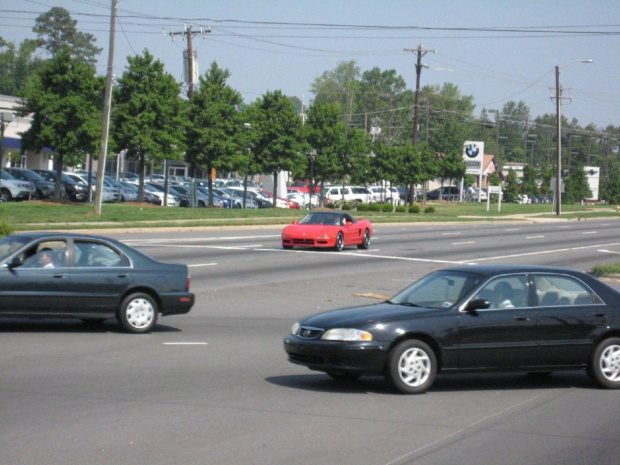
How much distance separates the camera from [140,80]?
49188 mm

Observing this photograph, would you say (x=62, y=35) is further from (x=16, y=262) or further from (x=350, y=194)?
(x=16, y=262)

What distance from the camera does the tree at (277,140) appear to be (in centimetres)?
5472

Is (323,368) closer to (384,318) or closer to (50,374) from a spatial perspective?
(384,318)

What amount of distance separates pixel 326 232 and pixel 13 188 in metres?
23.9

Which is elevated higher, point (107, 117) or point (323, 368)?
point (107, 117)

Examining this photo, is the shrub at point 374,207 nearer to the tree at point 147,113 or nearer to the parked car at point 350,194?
the parked car at point 350,194

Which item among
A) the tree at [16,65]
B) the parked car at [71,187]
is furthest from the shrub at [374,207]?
the tree at [16,65]

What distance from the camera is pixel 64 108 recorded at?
4588 centimetres

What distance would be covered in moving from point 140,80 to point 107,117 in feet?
35.7

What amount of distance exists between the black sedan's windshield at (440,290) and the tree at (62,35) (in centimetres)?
14275

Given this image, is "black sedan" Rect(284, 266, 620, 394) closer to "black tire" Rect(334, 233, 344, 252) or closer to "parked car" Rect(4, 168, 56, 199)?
"black tire" Rect(334, 233, 344, 252)

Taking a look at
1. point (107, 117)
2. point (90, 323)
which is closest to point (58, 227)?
point (107, 117)

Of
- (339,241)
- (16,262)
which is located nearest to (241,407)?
(16,262)

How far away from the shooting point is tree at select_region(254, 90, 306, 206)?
5472 cm
